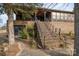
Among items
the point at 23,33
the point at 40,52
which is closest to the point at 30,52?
the point at 40,52

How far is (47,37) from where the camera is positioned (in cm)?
236

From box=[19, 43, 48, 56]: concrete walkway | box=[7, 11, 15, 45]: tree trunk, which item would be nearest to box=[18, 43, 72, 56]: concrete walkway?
box=[19, 43, 48, 56]: concrete walkway

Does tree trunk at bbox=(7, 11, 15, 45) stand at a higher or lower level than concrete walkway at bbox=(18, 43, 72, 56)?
higher

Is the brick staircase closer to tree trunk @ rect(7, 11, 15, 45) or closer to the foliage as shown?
the foliage

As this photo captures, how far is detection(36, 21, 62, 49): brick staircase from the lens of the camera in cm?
234

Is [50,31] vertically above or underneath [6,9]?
underneath

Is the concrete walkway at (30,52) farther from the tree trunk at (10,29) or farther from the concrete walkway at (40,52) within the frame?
the tree trunk at (10,29)

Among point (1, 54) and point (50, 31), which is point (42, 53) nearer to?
point (50, 31)

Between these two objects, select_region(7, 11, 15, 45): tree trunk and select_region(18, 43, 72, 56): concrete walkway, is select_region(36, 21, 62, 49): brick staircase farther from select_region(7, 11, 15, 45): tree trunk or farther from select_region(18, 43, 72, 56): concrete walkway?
select_region(7, 11, 15, 45): tree trunk

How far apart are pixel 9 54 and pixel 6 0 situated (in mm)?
530

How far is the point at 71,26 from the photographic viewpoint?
2348 millimetres

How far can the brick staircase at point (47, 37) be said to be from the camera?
234 centimetres

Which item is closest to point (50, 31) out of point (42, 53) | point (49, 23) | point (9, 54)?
point (49, 23)

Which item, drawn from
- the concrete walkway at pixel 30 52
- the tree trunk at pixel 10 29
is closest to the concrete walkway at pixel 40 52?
the concrete walkway at pixel 30 52
